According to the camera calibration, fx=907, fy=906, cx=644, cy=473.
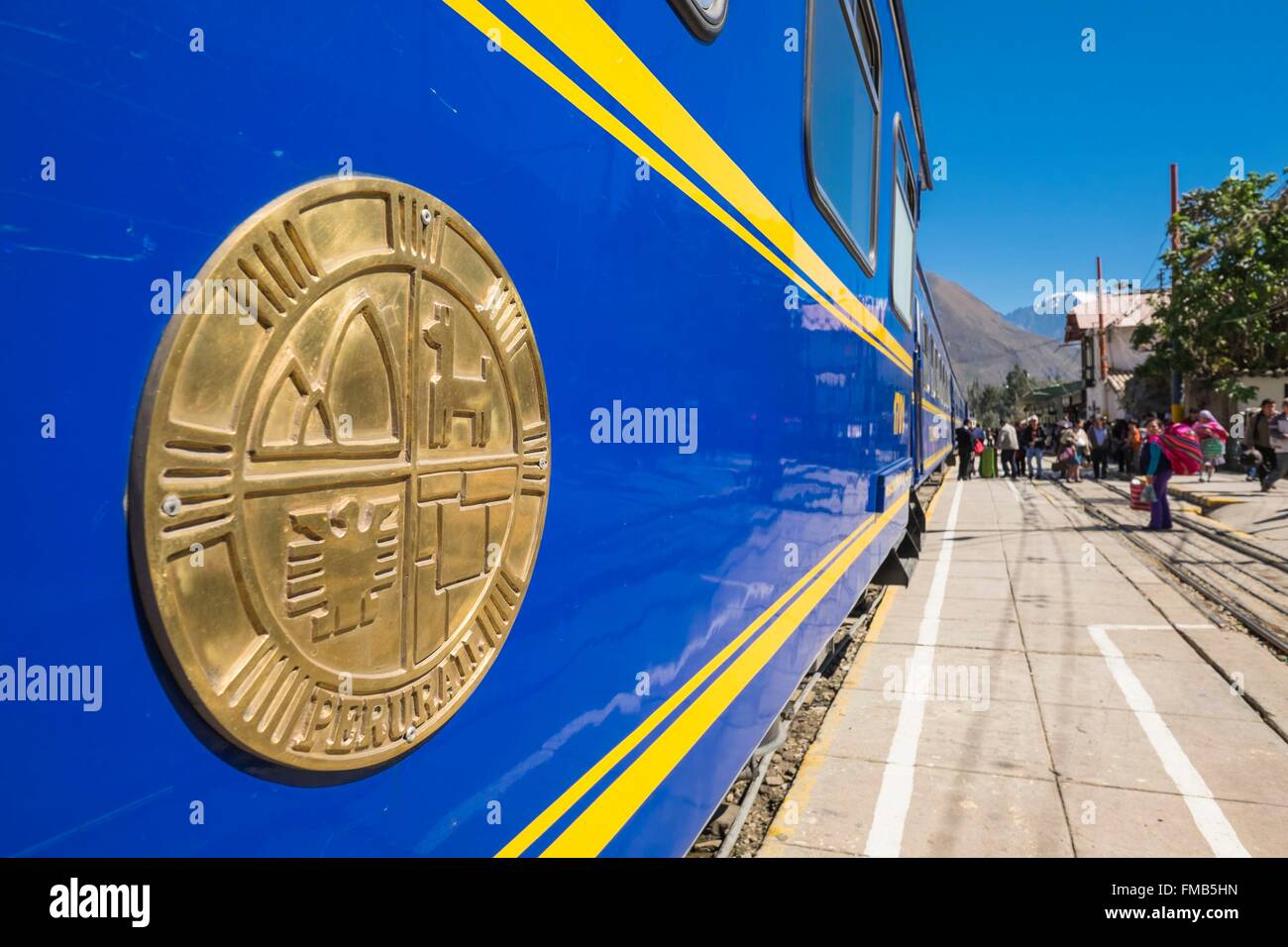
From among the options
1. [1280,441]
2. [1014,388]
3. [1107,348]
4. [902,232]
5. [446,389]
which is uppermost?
[1014,388]

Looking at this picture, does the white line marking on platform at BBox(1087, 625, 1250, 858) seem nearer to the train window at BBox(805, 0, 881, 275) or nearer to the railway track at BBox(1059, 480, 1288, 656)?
the railway track at BBox(1059, 480, 1288, 656)

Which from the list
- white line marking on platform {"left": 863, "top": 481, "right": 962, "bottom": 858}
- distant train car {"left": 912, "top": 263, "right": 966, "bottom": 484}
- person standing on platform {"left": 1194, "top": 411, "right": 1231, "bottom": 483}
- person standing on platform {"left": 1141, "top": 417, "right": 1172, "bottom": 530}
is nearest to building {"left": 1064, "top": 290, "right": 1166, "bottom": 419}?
person standing on platform {"left": 1194, "top": 411, "right": 1231, "bottom": 483}

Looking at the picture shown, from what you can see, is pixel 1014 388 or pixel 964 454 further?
pixel 1014 388

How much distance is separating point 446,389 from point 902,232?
582cm

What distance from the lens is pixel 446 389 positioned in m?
1.06

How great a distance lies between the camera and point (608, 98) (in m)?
1.47

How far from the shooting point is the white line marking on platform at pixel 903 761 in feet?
11.4

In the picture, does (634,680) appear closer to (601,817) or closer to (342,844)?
(601,817)

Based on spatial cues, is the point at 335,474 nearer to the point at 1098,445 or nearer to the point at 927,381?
the point at 927,381

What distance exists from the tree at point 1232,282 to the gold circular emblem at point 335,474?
84.1 ft

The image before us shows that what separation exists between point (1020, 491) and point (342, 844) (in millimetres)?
20361

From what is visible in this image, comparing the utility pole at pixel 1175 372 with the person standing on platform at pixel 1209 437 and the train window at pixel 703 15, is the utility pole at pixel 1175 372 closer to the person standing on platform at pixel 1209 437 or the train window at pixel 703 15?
the person standing on platform at pixel 1209 437

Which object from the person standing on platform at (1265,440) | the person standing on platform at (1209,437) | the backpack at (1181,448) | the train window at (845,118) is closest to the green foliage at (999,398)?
the person standing on platform at (1209,437)

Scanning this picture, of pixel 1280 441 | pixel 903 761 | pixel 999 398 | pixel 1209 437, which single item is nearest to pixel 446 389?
pixel 903 761
